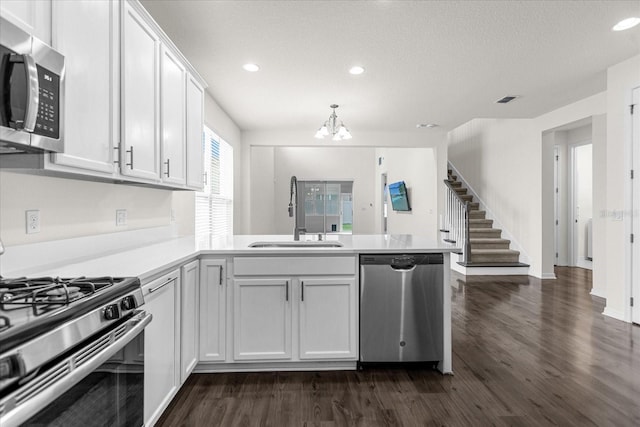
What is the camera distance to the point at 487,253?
609 cm

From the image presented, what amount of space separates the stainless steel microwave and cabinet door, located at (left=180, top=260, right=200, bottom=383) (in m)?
1.04

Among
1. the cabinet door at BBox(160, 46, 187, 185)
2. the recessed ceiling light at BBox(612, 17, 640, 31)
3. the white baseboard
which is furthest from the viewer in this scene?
the white baseboard

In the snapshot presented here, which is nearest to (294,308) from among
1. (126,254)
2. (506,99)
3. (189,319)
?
Answer: (189,319)

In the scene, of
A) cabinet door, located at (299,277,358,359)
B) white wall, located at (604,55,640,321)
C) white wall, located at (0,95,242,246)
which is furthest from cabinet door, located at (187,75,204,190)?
white wall, located at (604,55,640,321)

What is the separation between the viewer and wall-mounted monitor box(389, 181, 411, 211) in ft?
27.0

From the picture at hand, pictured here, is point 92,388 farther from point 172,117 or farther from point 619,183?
point 619,183

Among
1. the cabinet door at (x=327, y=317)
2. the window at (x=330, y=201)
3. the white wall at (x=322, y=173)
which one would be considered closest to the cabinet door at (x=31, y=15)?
the cabinet door at (x=327, y=317)

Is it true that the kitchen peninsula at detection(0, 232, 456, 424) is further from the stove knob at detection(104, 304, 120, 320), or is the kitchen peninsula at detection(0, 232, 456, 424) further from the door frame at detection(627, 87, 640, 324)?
the door frame at detection(627, 87, 640, 324)

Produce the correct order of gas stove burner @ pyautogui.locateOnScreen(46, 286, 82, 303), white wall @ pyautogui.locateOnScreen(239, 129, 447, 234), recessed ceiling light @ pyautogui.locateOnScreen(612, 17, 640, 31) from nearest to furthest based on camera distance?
gas stove burner @ pyautogui.locateOnScreen(46, 286, 82, 303), recessed ceiling light @ pyautogui.locateOnScreen(612, 17, 640, 31), white wall @ pyautogui.locateOnScreen(239, 129, 447, 234)

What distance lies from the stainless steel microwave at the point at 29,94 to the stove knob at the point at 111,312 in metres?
0.59

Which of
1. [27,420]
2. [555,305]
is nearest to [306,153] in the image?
[555,305]

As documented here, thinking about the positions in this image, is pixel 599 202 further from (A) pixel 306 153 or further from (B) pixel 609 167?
(A) pixel 306 153

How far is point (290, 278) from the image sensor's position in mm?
2367

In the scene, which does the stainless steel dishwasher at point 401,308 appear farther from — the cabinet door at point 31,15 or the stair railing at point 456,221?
the stair railing at point 456,221
